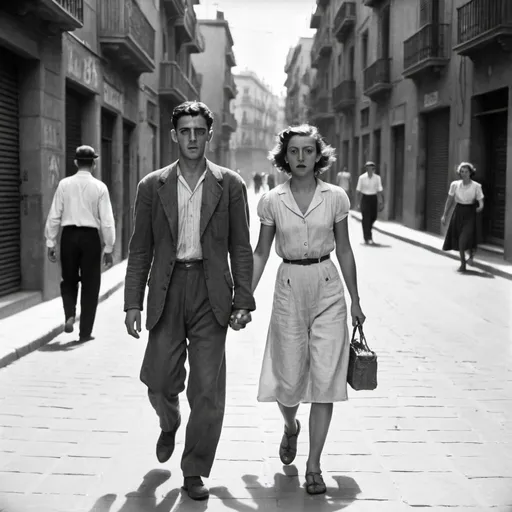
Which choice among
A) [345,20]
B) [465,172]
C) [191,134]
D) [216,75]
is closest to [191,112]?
[191,134]

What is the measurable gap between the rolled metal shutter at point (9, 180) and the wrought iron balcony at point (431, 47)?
13.2 metres

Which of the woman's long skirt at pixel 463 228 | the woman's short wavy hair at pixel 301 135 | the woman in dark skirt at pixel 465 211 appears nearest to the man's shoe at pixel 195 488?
the woman's short wavy hair at pixel 301 135

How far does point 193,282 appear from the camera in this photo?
13.2 feet

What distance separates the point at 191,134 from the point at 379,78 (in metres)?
24.4

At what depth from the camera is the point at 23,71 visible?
33.6 ft

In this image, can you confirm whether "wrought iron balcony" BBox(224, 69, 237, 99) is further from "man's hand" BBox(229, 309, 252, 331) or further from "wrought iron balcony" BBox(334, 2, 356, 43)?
"man's hand" BBox(229, 309, 252, 331)

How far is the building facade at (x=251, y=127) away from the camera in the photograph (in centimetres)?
10025

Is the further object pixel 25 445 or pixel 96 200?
pixel 96 200

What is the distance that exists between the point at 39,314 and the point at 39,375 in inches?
111

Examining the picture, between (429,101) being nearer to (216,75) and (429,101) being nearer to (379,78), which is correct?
(379,78)

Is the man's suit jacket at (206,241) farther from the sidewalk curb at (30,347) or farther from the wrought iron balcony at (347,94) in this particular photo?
the wrought iron balcony at (347,94)

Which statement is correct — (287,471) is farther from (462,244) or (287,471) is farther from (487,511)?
(462,244)

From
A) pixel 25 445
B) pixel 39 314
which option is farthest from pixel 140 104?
pixel 25 445

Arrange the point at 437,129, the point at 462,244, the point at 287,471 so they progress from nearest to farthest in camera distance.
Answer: the point at 287,471
the point at 462,244
the point at 437,129
